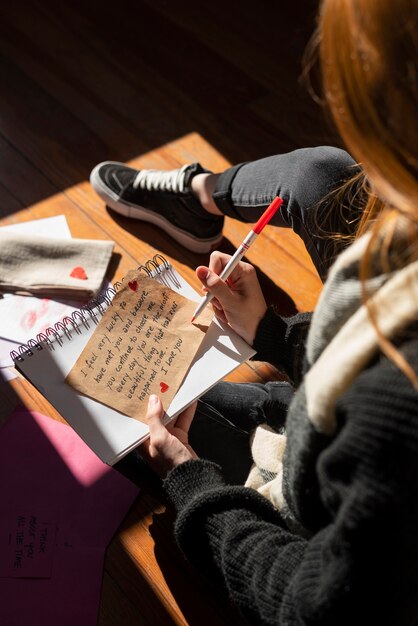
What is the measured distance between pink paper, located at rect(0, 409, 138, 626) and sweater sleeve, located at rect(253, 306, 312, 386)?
33 centimetres

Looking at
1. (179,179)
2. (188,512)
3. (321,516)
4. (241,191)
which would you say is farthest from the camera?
(179,179)

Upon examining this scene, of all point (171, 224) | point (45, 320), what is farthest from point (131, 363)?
point (171, 224)

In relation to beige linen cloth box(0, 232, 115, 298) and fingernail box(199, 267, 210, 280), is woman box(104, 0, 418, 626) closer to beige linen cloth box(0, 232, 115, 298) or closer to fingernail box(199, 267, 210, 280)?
fingernail box(199, 267, 210, 280)

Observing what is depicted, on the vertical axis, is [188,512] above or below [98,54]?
below

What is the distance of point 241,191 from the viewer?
112 cm

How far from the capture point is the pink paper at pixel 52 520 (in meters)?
0.90

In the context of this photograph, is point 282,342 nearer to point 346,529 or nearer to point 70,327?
point 70,327

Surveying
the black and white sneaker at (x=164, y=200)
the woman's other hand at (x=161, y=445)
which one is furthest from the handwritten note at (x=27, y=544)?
the black and white sneaker at (x=164, y=200)

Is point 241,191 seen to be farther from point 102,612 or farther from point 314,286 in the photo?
point 102,612

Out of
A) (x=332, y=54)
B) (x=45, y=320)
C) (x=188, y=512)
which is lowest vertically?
(x=188, y=512)

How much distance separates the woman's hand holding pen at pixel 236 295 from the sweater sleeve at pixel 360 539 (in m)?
0.30

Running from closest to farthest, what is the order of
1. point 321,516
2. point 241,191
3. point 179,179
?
point 321,516 → point 241,191 → point 179,179

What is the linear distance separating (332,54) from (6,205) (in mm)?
1016

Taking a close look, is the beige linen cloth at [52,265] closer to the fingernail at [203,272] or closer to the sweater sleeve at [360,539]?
the fingernail at [203,272]
